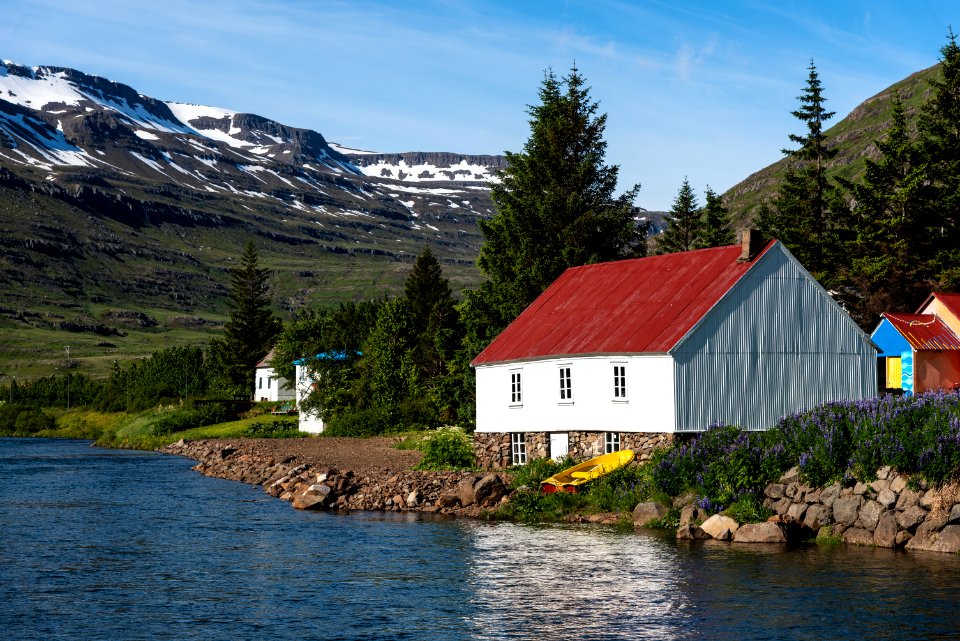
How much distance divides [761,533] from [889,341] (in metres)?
28.4

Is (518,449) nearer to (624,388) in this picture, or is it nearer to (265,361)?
(624,388)

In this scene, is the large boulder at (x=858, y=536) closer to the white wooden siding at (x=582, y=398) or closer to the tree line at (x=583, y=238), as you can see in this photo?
the white wooden siding at (x=582, y=398)

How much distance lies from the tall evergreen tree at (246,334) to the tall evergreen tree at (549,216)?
199 feet

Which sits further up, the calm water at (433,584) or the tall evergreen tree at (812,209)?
the tall evergreen tree at (812,209)

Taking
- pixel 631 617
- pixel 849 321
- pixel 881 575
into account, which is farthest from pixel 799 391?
pixel 631 617

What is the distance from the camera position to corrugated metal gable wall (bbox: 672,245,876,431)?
38969mm

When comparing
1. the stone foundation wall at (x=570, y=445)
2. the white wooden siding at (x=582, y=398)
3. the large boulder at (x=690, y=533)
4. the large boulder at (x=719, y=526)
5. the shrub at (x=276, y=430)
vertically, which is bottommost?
the large boulder at (x=690, y=533)

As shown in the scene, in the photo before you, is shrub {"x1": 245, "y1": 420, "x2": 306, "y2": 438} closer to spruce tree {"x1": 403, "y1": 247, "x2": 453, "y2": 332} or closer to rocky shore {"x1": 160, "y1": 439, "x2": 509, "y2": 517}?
rocky shore {"x1": 160, "y1": 439, "x2": 509, "y2": 517}

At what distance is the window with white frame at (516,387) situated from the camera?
45.1m

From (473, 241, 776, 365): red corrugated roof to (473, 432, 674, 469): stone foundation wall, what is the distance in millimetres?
3083

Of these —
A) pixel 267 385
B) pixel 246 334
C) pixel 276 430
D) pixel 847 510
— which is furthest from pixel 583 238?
pixel 246 334

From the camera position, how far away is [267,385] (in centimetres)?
11744

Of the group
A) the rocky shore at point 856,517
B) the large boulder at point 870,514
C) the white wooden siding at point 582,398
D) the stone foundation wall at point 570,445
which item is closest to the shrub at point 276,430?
the stone foundation wall at point 570,445

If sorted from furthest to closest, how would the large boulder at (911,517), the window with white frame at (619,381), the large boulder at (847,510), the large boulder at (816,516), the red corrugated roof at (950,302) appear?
the red corrugated roof at (950,302) < the window with white frame at (619,381) < the large boulder at (816,516) < the large boulder at (847,510) < the large boulder at (911,517)
